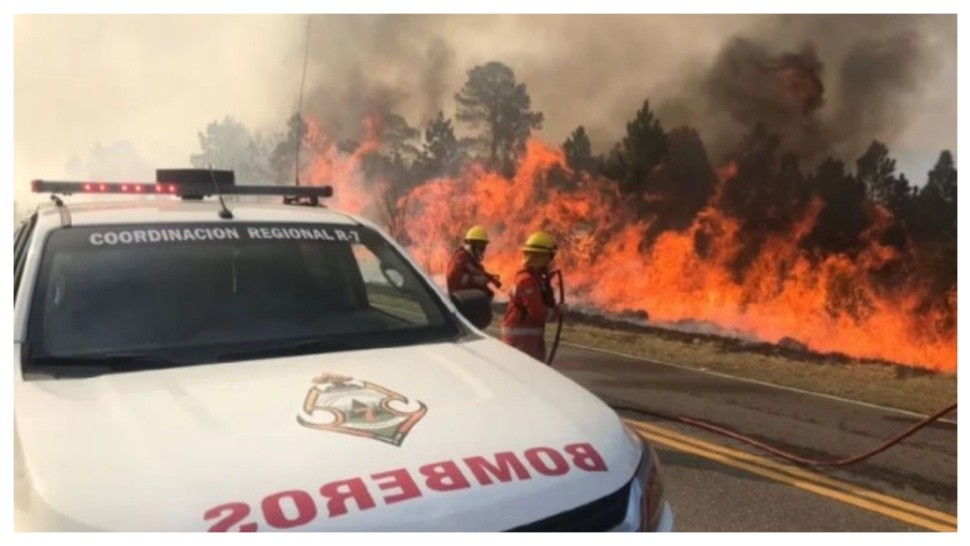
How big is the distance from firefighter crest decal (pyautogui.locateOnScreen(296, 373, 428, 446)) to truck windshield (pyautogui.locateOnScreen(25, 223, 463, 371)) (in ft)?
1.35

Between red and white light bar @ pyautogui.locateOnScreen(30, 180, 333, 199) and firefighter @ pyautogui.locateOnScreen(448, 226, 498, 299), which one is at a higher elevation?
red and white light bar @ pyautogui.locateOnScreen(30, 180, 333, 199)

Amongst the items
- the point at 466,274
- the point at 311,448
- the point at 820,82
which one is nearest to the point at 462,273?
the point at 466,274

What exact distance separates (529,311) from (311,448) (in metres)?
3.95

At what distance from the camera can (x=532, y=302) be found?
590 cm

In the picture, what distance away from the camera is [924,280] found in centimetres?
1376

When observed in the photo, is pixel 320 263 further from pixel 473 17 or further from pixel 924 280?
pixel 473 17

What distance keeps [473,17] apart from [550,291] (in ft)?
48.1

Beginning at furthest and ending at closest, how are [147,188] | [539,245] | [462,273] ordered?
[462,273]
[539,245]
[147,188]

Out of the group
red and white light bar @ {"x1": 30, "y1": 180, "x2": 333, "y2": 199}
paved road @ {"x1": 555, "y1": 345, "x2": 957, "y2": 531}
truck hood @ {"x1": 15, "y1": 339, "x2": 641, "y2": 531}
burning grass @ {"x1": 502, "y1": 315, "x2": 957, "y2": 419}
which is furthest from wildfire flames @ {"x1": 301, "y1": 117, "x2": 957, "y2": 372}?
truck hood @ {"x1": 15, "y1": 339, "x2": 641, "y2": 531}

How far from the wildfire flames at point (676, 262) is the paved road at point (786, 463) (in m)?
5.85

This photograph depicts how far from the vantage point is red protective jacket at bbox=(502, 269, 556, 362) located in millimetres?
5910

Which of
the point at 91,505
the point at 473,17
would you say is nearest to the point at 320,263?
the point at 91,505

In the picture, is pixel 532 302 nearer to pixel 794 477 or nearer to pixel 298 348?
pixel 794 477

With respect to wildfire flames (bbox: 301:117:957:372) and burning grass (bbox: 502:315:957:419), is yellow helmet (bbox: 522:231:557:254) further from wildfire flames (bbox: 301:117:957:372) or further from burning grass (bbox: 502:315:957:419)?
wildfire flames (bbox: 301:117:957:372)
